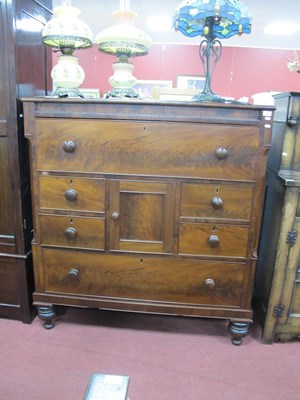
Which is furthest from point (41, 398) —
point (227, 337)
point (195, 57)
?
point (195, 57)

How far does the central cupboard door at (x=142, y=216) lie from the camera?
1517mm

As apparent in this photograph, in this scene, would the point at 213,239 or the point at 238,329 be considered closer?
the point at 213,239

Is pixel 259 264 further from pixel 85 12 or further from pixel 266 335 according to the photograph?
pixel 85 12

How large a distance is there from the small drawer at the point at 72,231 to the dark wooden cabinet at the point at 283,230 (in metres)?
0.86

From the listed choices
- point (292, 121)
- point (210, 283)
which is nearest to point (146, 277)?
point (210, 283)

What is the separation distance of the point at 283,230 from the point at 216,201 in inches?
14.5

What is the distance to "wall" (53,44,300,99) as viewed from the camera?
642 centimetres

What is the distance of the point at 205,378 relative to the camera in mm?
1493

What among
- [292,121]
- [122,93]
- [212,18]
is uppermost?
[212,18]

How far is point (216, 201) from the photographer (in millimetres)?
1491

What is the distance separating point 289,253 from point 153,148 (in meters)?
0.83

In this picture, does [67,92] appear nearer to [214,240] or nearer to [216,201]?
[216,201]

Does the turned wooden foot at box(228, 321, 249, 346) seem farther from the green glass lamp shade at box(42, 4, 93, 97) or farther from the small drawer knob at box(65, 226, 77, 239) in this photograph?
A: the green glass lamp shade at box(42, 4, 93, 97)

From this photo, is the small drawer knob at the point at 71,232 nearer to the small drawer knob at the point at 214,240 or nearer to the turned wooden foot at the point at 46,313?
the turned wooden foot at the point at 46,313
